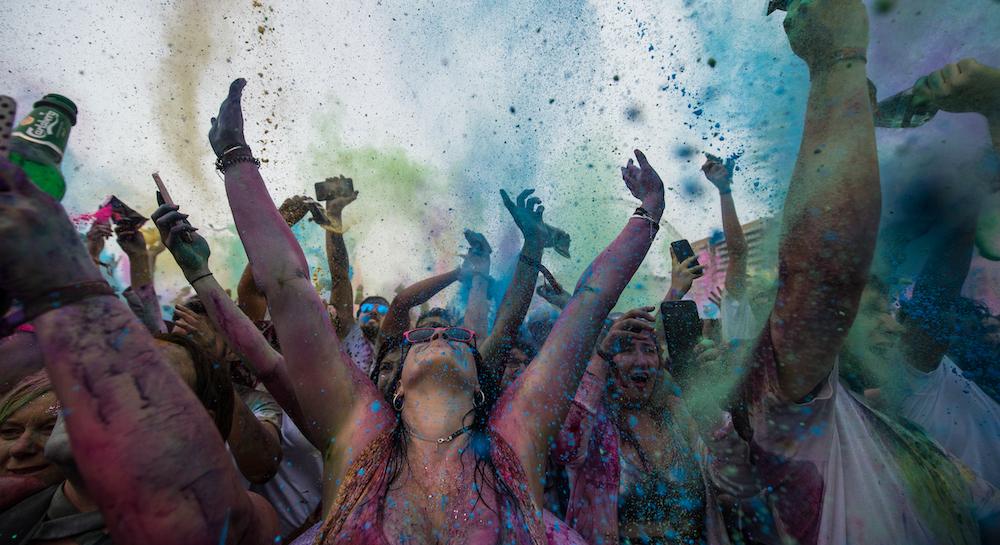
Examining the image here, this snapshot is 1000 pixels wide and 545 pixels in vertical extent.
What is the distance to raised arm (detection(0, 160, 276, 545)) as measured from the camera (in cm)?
125

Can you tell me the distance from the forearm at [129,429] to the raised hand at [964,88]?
4.08 meters

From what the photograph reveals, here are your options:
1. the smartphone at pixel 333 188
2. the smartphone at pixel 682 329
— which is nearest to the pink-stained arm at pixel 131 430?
→ the smartphone at pixel 682 329

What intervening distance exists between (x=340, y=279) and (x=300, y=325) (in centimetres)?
309

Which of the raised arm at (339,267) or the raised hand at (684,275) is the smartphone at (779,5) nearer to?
the raised hand at (684,275)

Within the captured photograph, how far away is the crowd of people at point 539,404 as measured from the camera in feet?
4.37

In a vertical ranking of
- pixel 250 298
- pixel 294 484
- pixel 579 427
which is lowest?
pixel 294 484

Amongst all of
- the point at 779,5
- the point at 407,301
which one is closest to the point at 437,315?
the point at 407,301

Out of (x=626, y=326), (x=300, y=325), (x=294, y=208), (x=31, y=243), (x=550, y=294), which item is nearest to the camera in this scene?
(x=31, y=243)

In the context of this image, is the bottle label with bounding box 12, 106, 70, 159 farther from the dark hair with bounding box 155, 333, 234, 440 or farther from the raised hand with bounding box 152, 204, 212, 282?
the dark hair with bounding box 155, 333, 234, 440

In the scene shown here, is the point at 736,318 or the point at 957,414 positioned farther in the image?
the point at 736,318

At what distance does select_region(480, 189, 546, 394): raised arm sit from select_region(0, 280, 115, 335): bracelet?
10.1ft

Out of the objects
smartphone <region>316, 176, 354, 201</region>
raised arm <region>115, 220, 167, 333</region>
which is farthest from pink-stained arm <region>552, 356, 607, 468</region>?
raised arm <region>115, 220, 167, 333</region>

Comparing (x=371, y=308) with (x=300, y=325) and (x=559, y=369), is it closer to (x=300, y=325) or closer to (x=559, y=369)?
(x=300, y=325)

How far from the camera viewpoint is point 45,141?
1.81 meters
